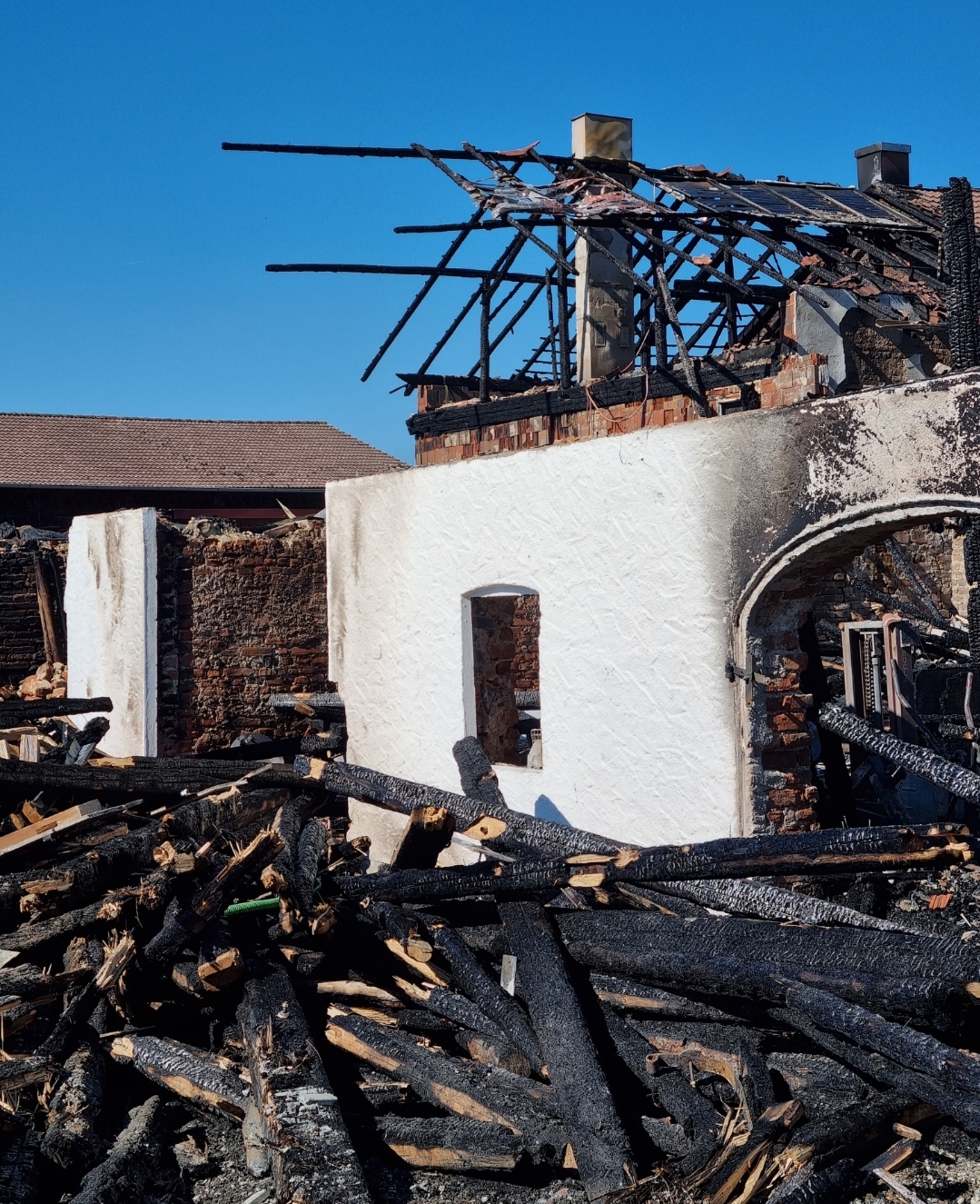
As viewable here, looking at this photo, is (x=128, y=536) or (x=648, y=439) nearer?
(x=648, y=439)

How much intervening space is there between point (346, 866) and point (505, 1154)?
2.63 meters

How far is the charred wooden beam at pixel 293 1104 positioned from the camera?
12.6 feet

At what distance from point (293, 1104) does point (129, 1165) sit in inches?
22.8

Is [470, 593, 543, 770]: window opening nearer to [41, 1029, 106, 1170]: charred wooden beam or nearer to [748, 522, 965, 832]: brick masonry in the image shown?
[748, 522, 965, 832]: brick masonry

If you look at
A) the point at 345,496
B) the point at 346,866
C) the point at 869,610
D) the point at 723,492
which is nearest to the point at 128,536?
the point at 345,496

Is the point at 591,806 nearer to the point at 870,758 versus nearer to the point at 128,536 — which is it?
the point at 870,758

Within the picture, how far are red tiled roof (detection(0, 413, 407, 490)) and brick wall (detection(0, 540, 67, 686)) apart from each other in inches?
369

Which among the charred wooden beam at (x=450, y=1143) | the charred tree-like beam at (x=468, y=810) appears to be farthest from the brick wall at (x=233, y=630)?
the charred wooden beam at (x=450, y=1143)

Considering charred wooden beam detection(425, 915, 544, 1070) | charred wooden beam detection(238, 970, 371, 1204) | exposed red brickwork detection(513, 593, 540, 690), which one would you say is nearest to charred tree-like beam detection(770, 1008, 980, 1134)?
charred wooden beam detection(425, 915, 544, 1070)

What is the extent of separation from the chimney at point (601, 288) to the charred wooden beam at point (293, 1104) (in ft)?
30.1

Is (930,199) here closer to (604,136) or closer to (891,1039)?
(604,136)

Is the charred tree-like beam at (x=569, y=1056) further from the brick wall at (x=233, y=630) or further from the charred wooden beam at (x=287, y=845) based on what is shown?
the brick wall at (x=233, y=630)

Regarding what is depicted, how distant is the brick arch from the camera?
630 centimetres

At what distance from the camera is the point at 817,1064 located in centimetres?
440
